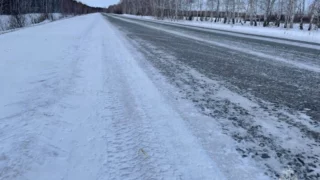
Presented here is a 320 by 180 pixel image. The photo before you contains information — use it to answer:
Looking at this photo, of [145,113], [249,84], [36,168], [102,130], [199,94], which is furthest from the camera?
[249,84]

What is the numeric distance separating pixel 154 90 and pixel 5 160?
8.85 ft

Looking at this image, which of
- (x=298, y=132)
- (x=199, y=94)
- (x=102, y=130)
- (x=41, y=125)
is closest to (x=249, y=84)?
(x=199, y=94)

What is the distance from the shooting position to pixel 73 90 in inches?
178

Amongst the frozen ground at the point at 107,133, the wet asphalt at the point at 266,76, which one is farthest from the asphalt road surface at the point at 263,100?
the frozen ground at the point at 107,133

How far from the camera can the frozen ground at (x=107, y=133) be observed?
2299mm

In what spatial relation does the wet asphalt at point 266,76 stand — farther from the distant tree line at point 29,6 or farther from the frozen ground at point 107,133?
the distant tree line at point 29,6

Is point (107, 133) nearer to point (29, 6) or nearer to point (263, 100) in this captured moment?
point (263, 100)

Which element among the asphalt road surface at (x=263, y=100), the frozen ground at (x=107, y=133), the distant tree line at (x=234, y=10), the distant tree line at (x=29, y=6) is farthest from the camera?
the distant tree line at (x=234, y=10)

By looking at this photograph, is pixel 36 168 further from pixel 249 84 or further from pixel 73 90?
pixel 249 84

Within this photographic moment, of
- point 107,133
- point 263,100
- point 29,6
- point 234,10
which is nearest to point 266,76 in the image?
point 263,100

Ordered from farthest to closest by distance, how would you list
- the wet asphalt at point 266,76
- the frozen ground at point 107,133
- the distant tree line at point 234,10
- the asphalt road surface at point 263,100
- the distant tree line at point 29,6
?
the distant tree line at point 234,10 < the distant tree line at point 29,6 < the wet asphalt at point 266,76 < the asphalt road surface at point 263,100 < the frozen ground at point 107,133

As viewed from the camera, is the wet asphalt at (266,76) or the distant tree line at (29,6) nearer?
the wet asphalt at (266,76)

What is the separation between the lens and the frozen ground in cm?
230

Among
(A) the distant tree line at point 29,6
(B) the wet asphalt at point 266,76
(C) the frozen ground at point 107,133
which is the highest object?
(A) the distant tree line at point 29,6
